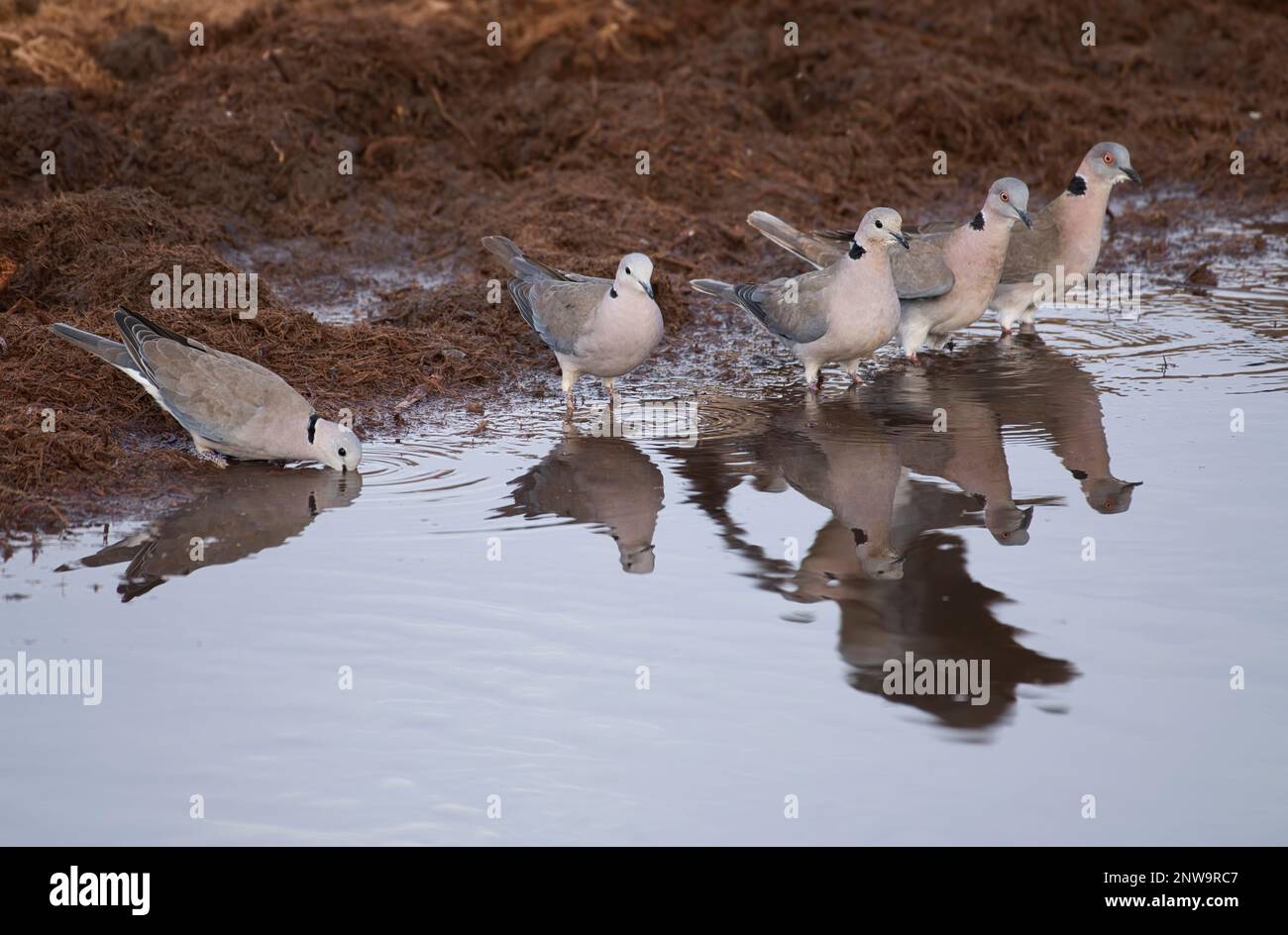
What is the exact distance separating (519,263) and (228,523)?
10.5ft

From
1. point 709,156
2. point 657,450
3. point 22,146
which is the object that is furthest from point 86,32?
point 657,450

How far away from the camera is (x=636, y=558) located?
20.6ft

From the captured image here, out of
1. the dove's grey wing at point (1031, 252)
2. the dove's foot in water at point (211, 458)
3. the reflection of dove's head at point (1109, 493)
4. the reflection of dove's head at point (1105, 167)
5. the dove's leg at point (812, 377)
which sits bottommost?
the reflection of dove's head at point (1109, 493)

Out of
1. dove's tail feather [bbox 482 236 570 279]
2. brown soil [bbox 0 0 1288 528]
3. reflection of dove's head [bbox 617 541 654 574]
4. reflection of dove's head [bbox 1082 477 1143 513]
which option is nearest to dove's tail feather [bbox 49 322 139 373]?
brown soil [bbox 0 0 1288 528]

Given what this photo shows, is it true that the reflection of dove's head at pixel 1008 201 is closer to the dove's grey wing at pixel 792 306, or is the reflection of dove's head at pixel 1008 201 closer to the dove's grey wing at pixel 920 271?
the dove's grey wing at pixel 920 271

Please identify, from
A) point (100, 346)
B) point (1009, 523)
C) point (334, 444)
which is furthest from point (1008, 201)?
point (100, 346)

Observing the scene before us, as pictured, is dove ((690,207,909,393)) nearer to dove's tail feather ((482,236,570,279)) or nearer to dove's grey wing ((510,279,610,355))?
dove's grey wing ((510,279,610,355))

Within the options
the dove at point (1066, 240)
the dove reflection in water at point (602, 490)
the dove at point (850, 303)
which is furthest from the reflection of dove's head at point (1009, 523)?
the dove at point (1066, 240)

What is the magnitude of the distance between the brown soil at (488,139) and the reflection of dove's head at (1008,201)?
84.9 inches

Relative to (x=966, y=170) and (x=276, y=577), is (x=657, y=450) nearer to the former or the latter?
(x=276, y=577)

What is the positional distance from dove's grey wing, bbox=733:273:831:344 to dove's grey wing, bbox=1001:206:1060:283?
184 cm

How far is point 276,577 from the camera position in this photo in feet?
20.0

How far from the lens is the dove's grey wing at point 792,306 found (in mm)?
8602

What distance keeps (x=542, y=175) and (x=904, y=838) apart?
9.54 meters
